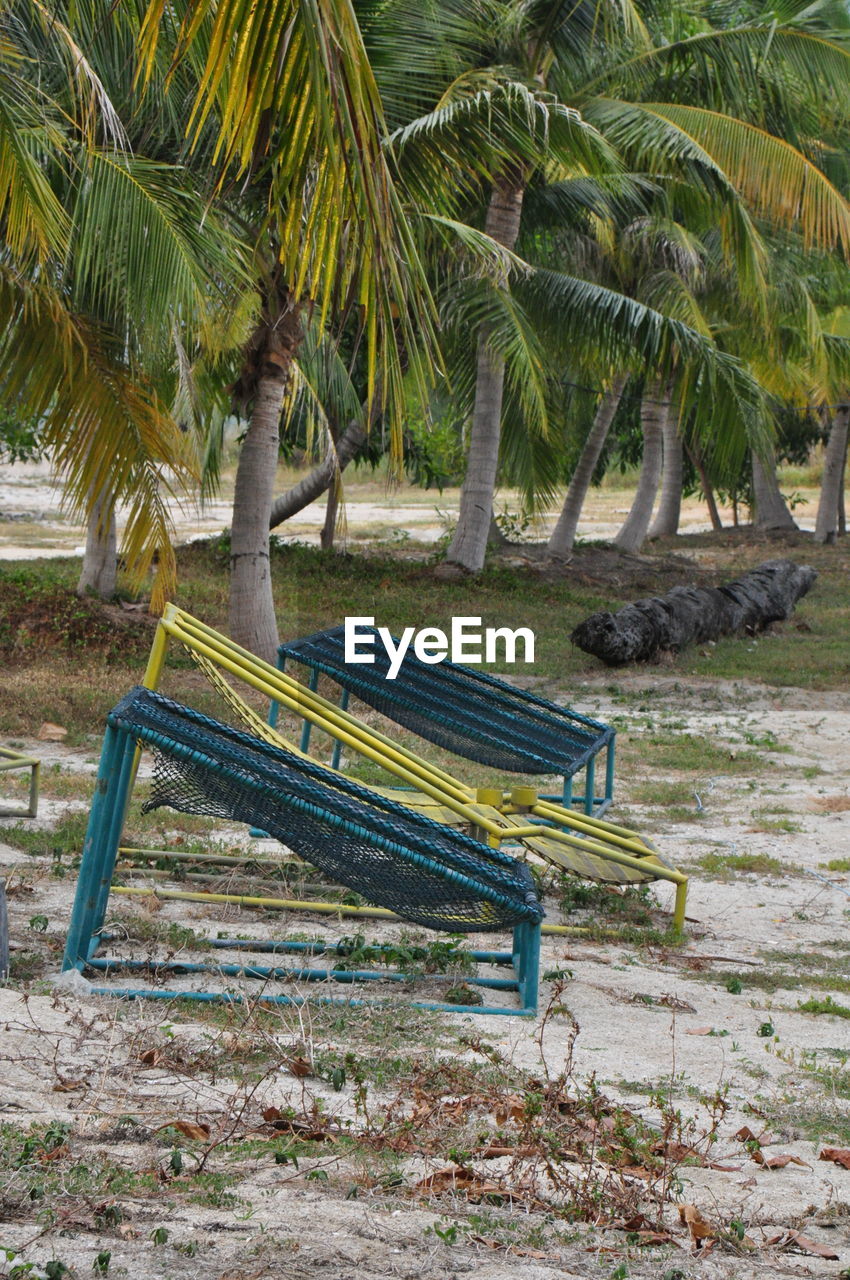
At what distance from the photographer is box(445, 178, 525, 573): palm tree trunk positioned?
47.4 feet

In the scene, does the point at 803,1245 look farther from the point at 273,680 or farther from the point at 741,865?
the point at 741,865

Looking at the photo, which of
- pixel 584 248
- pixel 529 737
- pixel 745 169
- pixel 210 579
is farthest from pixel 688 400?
pixel 529 737

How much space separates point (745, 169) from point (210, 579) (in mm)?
7296

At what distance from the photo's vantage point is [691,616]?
13.6 metres

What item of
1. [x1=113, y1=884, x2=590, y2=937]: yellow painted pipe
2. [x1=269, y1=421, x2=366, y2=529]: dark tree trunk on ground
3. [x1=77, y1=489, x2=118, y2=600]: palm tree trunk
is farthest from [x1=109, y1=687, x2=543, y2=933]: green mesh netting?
[x1=269, y1=421, x2=366, y2=529]: dark tree trunk on ground

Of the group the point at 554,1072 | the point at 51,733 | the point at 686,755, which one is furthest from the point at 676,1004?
the point at 51,733

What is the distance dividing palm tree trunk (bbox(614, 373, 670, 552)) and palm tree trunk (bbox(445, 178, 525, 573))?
477 cm

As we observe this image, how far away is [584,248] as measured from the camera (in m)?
17.7

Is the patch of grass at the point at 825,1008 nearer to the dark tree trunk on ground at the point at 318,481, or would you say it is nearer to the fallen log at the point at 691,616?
the fallen log at the point at 691,616

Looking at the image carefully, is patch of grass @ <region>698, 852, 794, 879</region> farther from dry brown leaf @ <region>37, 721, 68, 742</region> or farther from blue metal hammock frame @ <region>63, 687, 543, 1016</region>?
dry brown leaf @ <region>37, 721, 68, 742</region>

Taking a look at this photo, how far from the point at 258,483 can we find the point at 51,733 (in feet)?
10.6

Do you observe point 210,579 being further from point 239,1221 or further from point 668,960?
point 239,1221

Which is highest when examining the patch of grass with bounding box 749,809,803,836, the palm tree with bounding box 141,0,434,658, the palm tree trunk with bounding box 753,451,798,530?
the palm tree trunk with bounding box 753,451,798,530

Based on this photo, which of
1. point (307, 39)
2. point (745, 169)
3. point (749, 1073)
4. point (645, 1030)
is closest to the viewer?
point (307, 39)
